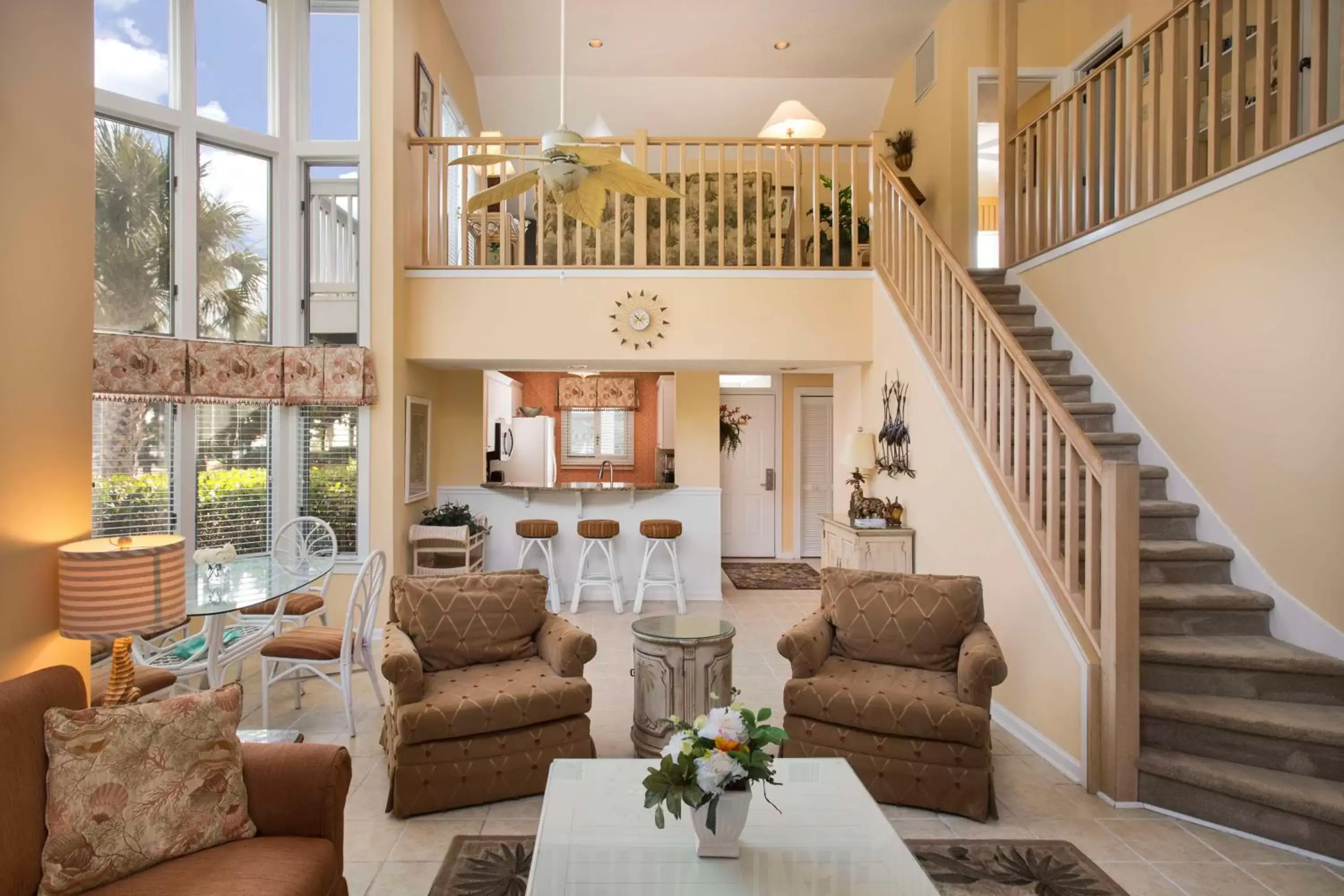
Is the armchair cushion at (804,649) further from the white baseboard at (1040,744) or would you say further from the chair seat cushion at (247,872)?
the chair seat cushion at (247,872)

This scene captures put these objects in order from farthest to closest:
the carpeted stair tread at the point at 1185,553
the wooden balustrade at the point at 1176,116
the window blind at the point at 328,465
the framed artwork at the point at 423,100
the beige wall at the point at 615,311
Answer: the framed artwork at the point at 423,100 → the beige wall at the point at 615,311 → the window blind at the point at 328,465 → the carpeted stair tread at the point at 1185,553 → the wooden balustrade at the point at 1176,116

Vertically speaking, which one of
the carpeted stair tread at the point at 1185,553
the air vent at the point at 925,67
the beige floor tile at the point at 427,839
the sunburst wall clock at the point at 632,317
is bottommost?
the beige floor tile at the point at 427,839

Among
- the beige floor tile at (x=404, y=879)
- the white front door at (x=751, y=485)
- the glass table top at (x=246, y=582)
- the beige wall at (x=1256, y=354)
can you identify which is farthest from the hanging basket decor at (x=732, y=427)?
the beige floor tile at (x=404, y=879)

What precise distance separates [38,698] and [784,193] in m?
7.89

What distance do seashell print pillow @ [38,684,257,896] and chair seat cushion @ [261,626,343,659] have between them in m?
1.66

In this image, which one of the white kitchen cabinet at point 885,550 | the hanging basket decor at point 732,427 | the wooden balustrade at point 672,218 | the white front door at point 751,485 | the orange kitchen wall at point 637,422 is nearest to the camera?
the white kitchen cabinet at point 885,550

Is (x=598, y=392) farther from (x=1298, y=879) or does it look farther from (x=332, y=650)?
(x=1298, y=879)

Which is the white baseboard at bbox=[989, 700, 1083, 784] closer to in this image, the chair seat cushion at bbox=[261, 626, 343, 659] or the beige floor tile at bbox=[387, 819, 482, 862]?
the beige floor tile at bbox=[387, 819, 482, 862]

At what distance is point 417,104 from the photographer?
5797mm

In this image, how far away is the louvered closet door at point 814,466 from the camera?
9.80 m

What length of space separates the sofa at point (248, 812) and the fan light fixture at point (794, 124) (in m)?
6.07

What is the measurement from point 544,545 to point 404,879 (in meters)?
4.15

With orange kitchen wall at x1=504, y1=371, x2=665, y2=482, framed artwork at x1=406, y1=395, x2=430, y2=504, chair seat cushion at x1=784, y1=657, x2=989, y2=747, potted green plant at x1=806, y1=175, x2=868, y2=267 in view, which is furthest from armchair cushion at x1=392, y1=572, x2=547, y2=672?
orange kitchen wall at x1=504, y1=371, x2=665, y2=482

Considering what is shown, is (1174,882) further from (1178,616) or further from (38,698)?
(38,698)
